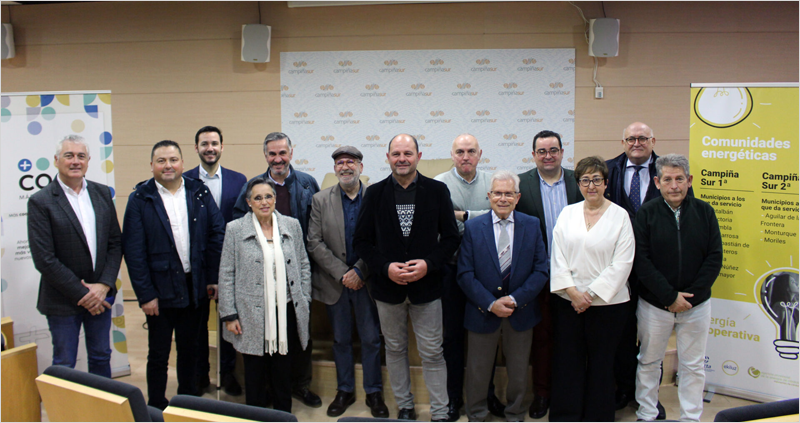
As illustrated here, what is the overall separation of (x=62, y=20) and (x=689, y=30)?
666cm

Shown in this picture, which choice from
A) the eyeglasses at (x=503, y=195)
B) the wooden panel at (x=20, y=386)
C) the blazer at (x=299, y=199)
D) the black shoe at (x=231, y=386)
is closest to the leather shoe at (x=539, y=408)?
the eyeglasses at (x=503, y=195)

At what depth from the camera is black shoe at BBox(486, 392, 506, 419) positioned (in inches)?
114

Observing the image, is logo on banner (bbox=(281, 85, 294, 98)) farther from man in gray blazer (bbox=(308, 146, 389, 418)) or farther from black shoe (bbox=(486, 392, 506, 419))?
black shoe (bbox=(486, 392, 506, 419))

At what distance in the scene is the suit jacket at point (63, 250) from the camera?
8.40ft

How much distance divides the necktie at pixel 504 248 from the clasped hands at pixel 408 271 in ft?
1.46

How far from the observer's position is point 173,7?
510cm

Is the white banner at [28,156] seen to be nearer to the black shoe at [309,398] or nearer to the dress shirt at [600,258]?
the black shoe at [309,398]

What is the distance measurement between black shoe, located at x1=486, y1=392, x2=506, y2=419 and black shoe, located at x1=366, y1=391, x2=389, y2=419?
2.08ft

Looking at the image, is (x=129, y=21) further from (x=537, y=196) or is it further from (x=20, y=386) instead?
(x=537, y=196)

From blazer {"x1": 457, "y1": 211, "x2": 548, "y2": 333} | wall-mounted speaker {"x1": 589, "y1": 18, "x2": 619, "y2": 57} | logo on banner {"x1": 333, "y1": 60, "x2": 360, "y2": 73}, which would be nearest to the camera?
blazer {"x1": 457, "y1": 211, "x2": 548, "y2": 333}

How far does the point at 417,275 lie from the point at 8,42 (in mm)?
5515

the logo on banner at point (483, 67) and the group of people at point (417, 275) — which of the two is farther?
the logo on banner at point (483, 67)

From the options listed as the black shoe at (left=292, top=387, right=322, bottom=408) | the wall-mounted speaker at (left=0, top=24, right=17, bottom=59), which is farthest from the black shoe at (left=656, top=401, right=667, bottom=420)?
the wall-mounted speaker at (left=0, top=24, right=17, bottom=59)

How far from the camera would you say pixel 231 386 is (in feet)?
10.4
